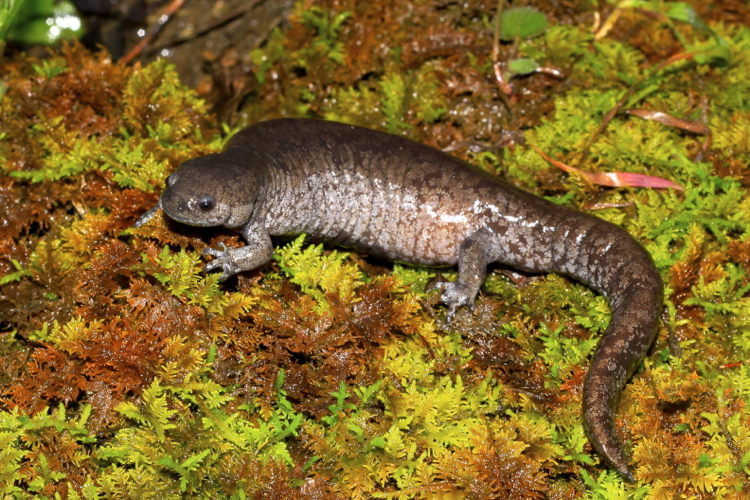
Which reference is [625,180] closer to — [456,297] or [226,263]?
[456,297]

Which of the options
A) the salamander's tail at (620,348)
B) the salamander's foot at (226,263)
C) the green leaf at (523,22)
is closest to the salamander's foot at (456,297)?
the salamander's tail at (620,348)

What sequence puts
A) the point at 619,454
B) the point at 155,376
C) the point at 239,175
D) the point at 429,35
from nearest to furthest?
the point at 619,454
the point at 155,376
the point at 239,175
the point at 429,35

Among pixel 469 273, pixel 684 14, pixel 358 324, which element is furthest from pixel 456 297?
pixel 684 14

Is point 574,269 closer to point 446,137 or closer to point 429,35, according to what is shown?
point 446,137

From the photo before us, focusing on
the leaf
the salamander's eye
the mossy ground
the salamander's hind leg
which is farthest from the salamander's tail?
the salamander's eye

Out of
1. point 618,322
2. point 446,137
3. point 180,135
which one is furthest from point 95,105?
point 618,322

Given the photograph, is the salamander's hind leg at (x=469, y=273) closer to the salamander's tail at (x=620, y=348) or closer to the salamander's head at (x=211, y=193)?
the salamander's tail at (x=620, y=348)
